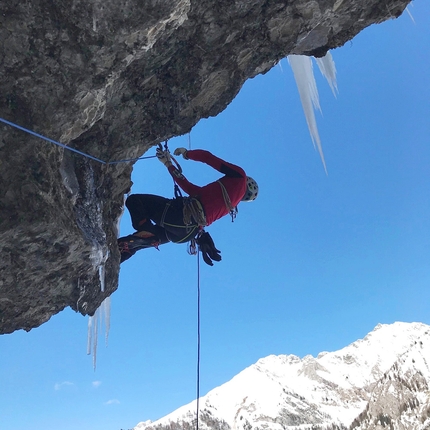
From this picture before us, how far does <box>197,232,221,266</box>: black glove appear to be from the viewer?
556cm

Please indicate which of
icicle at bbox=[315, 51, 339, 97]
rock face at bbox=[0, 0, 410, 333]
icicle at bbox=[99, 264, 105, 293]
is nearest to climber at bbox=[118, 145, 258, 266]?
rock face at bbox=[0, 0, 410, 333]

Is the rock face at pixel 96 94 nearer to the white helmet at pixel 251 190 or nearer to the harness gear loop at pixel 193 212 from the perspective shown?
the harness gear loop at pixel 193 212

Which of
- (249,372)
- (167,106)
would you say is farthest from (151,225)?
(249,372)

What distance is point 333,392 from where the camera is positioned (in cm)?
9200

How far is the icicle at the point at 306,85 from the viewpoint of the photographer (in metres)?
10.5

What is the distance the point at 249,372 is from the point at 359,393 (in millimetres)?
27879

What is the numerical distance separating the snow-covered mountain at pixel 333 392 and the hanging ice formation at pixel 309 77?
3671 cm

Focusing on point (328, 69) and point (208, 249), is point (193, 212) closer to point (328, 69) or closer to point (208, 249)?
point (208, 249)

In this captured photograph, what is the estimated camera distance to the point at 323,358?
113625 mm

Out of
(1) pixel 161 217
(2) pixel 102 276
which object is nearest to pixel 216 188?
(1) pixel 161 217

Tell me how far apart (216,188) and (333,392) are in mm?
102136

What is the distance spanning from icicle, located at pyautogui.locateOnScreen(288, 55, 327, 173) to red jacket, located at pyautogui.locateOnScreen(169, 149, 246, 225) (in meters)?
5.86

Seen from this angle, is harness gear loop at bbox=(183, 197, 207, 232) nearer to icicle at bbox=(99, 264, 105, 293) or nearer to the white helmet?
the white helmet

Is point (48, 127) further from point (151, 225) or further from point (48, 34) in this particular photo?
point (151, 225)
